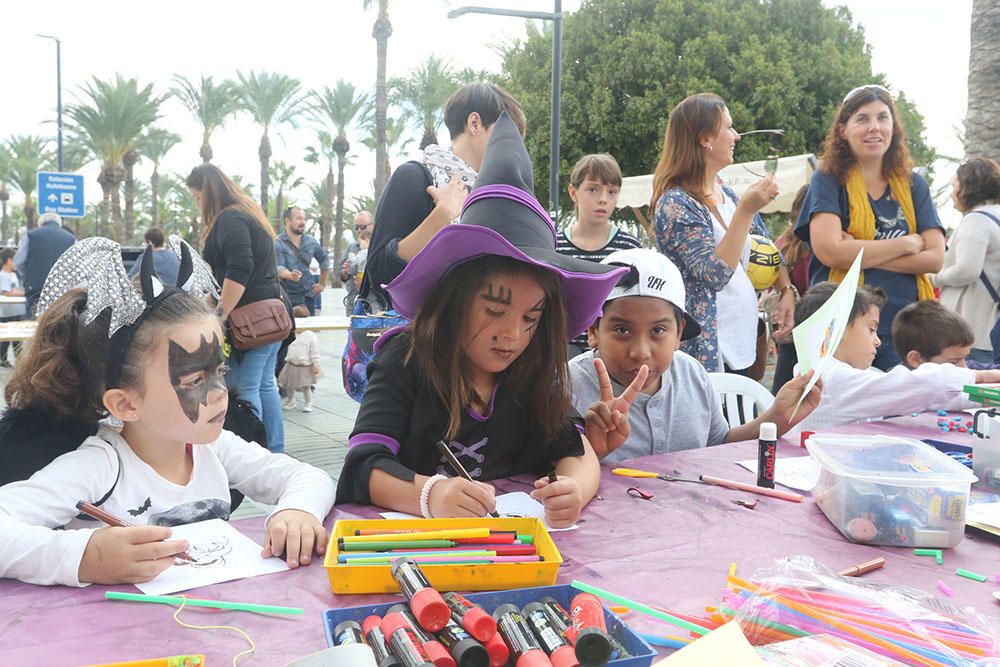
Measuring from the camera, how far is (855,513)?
1.54 m

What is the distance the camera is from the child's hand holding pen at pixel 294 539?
4.42 ft

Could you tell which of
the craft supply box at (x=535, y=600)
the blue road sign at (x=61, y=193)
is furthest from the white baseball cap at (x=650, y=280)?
the blue road sign at (x=61, y=193)

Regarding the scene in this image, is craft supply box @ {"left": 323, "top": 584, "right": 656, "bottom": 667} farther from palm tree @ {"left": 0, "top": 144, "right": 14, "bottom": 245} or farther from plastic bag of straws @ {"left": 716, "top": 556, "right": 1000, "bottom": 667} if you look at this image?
palm tree @ {"left": 0, "top": 144, "right": 14, "bottom": 245}

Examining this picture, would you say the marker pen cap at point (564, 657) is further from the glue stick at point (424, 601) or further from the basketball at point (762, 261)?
the basketball at point (762, 261)

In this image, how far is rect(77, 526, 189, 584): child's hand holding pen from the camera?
1212mm

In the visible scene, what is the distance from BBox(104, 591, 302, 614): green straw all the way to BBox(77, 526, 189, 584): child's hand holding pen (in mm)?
39

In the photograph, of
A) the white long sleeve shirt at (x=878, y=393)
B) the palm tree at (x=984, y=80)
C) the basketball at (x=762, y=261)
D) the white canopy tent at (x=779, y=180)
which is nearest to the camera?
the white long sleeve shirt at (x=878, y=393)

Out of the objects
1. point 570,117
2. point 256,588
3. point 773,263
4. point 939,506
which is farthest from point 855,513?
point 570,117

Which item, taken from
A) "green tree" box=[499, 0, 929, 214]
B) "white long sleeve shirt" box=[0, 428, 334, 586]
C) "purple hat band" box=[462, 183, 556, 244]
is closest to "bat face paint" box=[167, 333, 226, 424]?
"white long sleeve shirt" box=[0, 428, 334, 586]

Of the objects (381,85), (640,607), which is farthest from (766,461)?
(381,85)

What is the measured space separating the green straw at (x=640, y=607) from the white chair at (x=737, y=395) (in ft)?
6.41

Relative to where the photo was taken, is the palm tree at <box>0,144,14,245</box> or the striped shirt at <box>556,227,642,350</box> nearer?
the striped shirt at <box>556,227,642,350</box>

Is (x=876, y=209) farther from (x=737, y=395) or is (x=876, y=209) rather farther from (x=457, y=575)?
(x=457, y=575)

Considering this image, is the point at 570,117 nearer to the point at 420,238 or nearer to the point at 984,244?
the point at 984,244
